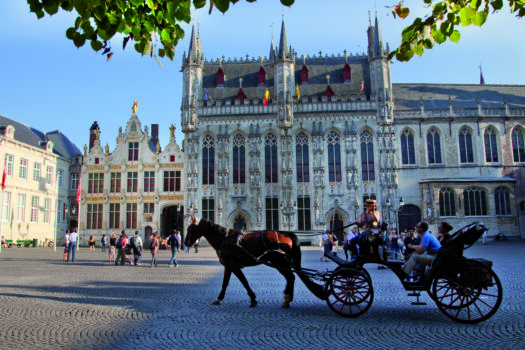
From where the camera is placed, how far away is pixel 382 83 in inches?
1601

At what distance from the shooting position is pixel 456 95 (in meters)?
43.8

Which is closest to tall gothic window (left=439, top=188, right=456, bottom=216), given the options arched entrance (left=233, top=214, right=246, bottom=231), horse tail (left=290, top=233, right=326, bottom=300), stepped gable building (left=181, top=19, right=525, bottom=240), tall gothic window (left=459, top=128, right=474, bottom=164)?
stepped gable building (left=181, top=19, right=525, bottom=240)

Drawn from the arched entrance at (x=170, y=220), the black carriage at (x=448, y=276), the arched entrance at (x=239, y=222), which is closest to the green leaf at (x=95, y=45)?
the black carriage at (x=448, y=276)

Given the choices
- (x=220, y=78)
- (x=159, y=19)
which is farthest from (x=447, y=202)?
(x=159, y=19)

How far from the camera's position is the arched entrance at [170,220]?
1646 inches

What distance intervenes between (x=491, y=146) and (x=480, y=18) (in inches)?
1616

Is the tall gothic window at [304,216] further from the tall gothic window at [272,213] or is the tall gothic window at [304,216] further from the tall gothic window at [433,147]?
the tall gothic window at [433,147]

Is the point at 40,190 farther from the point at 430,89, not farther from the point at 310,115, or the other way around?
the point at 430,89

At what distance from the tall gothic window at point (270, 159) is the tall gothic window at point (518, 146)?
23.5 meters

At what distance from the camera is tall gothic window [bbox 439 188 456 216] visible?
37969mm

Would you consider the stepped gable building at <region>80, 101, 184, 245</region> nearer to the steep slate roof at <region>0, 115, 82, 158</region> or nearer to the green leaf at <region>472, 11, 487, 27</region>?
the steep slate roof at <region>0, 115, 82, 158</region>

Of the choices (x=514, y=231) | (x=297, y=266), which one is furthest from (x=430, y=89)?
(x=297, y=266)

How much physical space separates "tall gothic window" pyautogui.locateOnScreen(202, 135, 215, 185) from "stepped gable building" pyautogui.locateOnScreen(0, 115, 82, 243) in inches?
550

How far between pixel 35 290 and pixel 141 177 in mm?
31249
